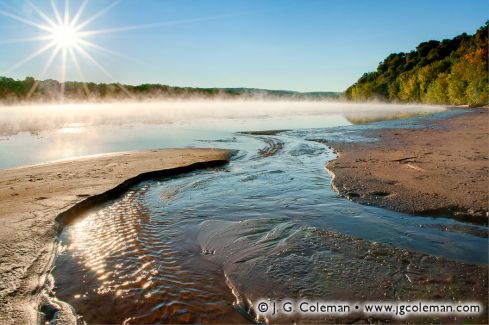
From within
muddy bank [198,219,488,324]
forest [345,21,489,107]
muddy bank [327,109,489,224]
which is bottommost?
muddy bank [198,219,488,324]

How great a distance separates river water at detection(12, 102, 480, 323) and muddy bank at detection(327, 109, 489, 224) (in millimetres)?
511

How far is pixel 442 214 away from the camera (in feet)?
20.3

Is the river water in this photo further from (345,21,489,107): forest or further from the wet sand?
(345,21,489,107): forest

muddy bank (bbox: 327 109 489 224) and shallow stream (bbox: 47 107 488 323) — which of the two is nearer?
shallow stream (bbox: 47 107 488 323)

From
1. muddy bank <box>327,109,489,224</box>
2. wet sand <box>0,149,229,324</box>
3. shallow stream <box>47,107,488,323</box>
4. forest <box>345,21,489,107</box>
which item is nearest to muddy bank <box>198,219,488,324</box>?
shallow stream <box>47,107,488,323</box>

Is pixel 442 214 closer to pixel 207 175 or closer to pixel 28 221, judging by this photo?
pixel 207 175

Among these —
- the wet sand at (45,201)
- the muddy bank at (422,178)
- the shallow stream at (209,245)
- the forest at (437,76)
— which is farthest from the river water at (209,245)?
the forest at (437,76)

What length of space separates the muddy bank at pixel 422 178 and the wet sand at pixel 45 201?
18.4 feet

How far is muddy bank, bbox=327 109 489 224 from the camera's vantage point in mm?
6512

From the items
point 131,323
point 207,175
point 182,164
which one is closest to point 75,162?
point 182,164

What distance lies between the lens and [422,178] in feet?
27.7

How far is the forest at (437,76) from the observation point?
5012cm

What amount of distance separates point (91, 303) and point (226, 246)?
2241mm

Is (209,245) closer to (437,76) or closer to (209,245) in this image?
(209,245)
